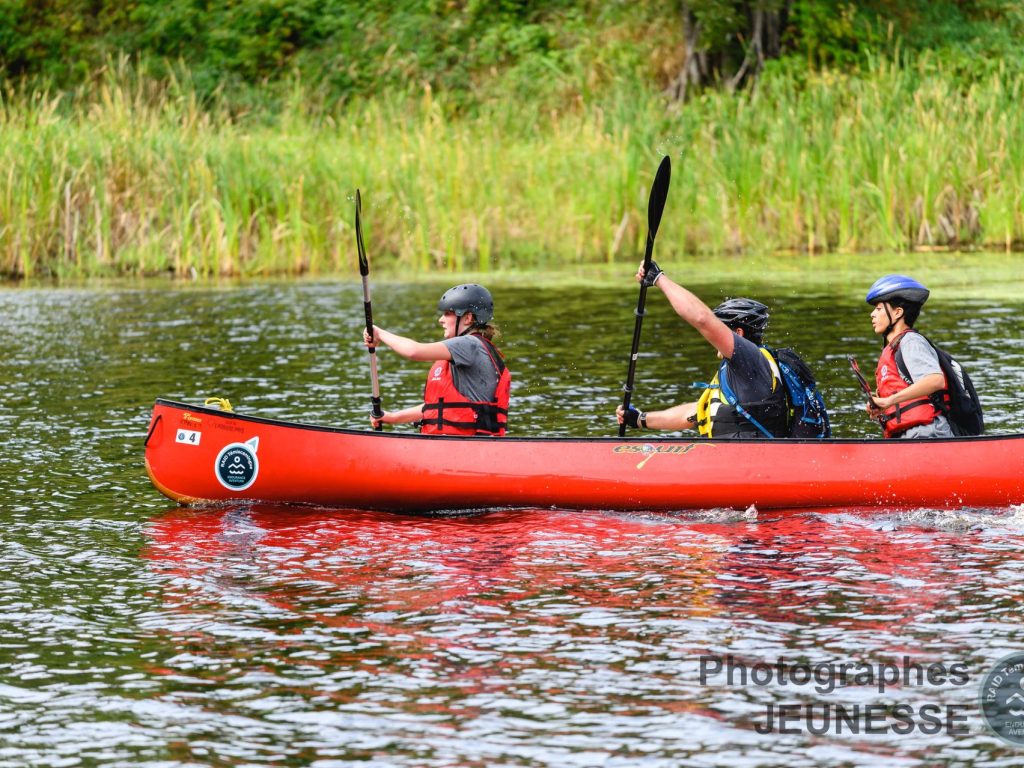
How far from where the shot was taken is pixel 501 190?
62.5 ft

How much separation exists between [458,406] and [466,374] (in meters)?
0.18

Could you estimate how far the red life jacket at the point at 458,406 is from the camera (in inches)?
336

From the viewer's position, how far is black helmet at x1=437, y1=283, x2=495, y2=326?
334 inches

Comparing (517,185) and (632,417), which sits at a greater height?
(517,185)

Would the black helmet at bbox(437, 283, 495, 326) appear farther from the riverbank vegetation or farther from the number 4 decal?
the riverbank vegetation

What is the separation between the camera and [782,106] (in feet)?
65.3

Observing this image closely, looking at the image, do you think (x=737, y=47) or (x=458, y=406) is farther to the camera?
(x=737, y=47)

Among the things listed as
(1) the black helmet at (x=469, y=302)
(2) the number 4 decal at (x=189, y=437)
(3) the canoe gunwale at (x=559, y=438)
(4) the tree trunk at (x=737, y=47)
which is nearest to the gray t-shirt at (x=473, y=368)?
(1) the black helmet at (x=469, y=302)

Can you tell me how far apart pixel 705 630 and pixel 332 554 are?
Result: 210cm

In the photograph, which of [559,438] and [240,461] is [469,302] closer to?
[559,438]

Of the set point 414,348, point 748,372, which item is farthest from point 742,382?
point 414,348

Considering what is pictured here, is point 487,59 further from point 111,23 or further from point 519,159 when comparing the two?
point 519,159

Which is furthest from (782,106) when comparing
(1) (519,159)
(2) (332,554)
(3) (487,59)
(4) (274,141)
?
(2) (332,554)

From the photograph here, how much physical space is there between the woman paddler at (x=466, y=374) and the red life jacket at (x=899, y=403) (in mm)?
1903
